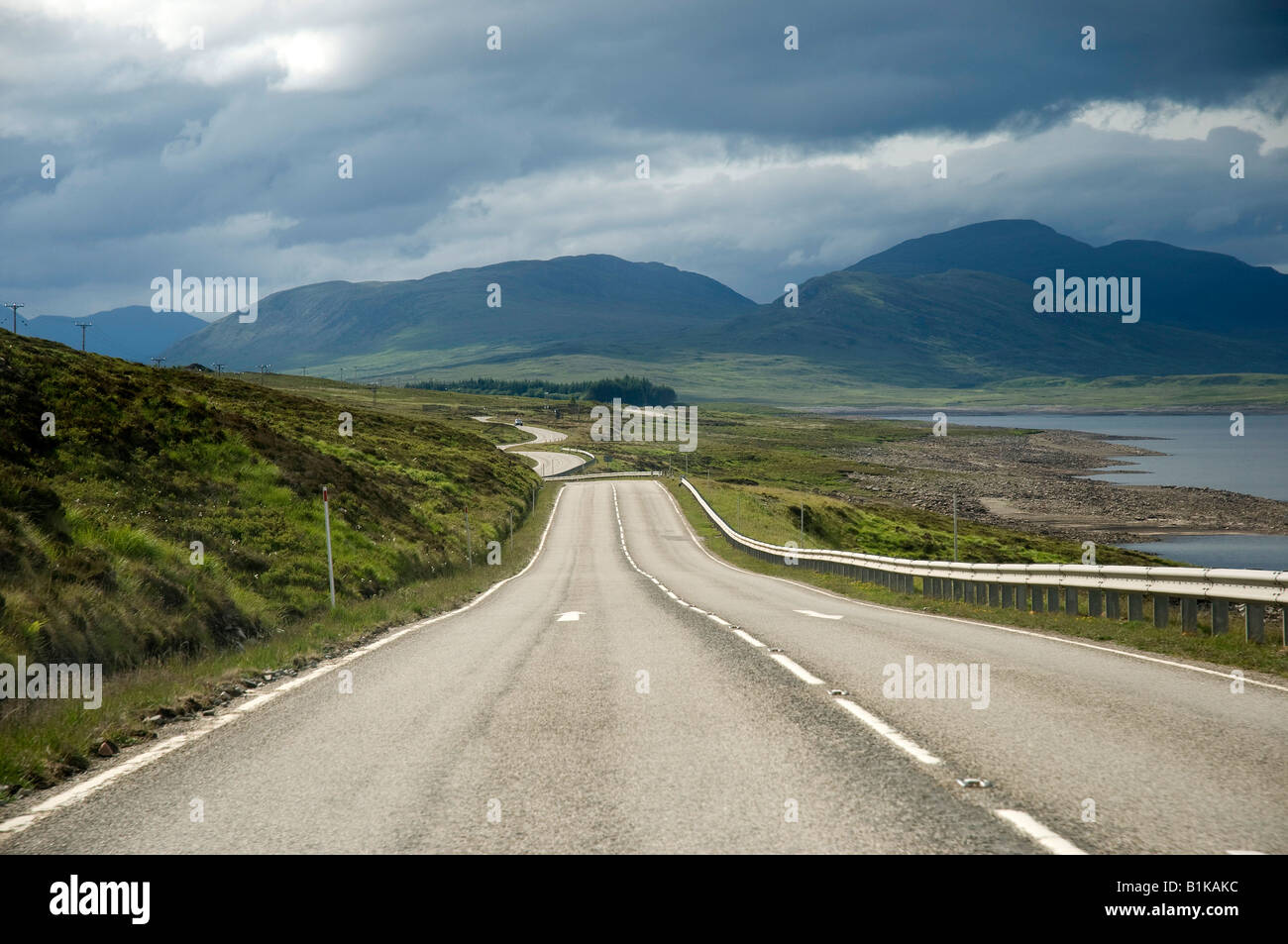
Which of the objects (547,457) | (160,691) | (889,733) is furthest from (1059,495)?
(160,691)

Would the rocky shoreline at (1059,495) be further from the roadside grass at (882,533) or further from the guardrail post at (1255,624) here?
the guardrail post at (1255,624)

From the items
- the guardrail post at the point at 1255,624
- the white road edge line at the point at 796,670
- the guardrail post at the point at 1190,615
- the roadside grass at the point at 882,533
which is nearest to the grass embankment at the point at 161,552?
the white road edge line at the point at 796,670

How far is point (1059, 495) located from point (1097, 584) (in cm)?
8538

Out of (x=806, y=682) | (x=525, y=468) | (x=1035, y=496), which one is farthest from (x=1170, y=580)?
(x=1035, y=496)

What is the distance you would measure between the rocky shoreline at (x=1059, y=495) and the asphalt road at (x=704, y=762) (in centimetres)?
6595

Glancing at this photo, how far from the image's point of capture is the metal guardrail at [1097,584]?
12.6 m

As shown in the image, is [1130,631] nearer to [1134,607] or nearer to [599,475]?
Answer: [1134,607]

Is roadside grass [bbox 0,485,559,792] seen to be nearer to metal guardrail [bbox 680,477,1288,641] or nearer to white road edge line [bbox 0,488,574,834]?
white road edge line [bbox 0,488,574,834]

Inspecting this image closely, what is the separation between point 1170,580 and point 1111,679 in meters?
4.97

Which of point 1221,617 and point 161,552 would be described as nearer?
point 1221,617

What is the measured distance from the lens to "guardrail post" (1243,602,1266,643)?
12.5 m

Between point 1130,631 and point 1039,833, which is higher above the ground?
point 1039,833

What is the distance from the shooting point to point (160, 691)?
33.1ft
